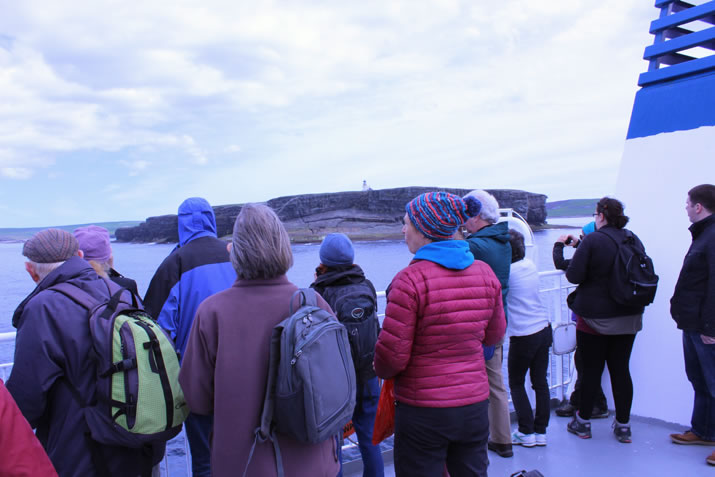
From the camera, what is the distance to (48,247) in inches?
67.9

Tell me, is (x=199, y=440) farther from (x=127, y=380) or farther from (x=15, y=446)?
(x=15, y=446)

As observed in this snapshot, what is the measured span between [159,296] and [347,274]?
0.81 meters

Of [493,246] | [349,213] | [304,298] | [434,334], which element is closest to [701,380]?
[493,246]

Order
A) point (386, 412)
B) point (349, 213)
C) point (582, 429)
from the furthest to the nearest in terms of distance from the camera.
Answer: point (349, 213)
point (582, 429)
point (386, 412)

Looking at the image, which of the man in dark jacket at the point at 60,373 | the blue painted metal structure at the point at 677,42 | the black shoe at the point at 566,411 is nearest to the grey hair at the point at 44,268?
the man in dark jacket at the point at 60,373

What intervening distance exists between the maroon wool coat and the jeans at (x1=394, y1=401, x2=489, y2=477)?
39cm

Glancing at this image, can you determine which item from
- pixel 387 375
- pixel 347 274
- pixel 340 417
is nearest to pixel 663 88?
pixel 347 274

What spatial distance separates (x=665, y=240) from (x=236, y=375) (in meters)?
3.31

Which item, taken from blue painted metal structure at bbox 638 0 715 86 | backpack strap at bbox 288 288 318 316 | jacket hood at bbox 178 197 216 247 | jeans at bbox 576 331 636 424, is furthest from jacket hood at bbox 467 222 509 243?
blue painted metal structure at bbox 638 0 715 86

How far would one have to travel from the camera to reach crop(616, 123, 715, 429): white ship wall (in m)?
3.41

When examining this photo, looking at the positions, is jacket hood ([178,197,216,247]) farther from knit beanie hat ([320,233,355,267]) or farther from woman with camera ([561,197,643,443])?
woman with camera ([561,197,643,443])

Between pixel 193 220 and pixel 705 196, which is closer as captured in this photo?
pixel 193 220

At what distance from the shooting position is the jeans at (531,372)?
2906mm

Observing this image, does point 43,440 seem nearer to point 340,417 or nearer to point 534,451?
point 340,417
